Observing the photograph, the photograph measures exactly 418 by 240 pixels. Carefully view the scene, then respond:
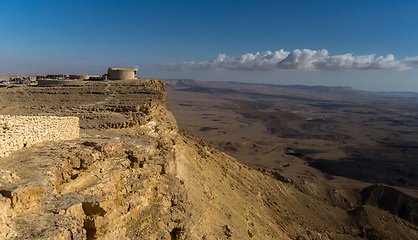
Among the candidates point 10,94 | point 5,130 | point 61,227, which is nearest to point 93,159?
point 5,130

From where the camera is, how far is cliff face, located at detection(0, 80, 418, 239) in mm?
5090

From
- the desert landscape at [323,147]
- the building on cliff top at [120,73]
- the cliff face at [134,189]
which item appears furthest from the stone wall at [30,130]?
the desert landscape at [323,147]

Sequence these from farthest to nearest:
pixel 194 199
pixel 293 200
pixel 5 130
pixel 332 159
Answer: pixel 332 159 < pixel 293 200 < pixel 194 199 < pixel 5 130

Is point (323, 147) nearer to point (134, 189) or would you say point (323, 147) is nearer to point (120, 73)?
point (120, 73)

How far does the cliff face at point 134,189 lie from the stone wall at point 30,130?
25 cm

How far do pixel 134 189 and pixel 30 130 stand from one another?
3.19 m

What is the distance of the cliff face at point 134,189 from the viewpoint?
5090 millimetres

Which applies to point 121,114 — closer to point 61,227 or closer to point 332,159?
point 61,227

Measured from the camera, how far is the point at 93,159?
7.07 m

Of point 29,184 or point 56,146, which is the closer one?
point 29,184

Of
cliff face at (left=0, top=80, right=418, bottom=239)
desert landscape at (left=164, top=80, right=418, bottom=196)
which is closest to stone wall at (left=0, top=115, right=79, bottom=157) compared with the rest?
cliff face at (left=0, top=80, right=418, bottom=239)

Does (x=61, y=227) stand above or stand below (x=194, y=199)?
above

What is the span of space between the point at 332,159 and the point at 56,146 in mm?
52145

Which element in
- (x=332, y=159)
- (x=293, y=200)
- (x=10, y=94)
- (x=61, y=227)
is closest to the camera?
(x=61, y=227)
